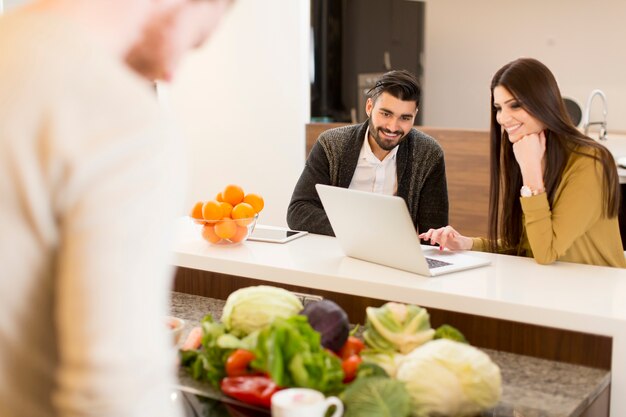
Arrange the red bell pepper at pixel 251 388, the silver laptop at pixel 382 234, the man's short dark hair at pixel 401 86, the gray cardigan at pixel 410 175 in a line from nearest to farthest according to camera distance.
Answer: the red bell pepper at pixel 251 388 → the silver laptop at pixel 382 234 → the man's short dark hair at pixel 401 86 → the gray cardigan at pixel 410 175

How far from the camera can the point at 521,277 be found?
221 cm

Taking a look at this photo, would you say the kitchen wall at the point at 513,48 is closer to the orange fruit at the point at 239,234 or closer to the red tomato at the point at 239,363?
the orange fruit at the point at 239,234

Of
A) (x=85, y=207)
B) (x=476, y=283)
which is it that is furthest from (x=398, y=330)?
(x=85, y=207)

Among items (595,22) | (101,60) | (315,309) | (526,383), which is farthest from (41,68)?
(595,22)

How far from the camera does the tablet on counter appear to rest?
266cm

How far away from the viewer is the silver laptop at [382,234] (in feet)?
7.06

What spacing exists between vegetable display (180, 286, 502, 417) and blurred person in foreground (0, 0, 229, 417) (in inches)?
21.4

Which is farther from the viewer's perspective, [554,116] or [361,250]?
[554,116]

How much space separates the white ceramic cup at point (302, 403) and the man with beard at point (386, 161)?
1.80 m

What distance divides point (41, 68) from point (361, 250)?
1.61 m

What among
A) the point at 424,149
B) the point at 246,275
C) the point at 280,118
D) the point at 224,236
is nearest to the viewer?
the point at 246,275

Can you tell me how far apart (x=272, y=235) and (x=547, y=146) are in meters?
0.92

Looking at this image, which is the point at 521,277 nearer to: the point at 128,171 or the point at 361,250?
the point at 361,250

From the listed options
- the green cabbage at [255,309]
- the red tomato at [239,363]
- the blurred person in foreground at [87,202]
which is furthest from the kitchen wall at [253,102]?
the blurred person in foreground at [87,202]
